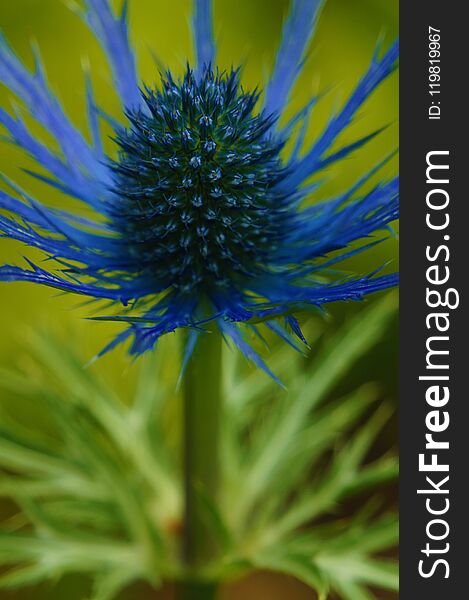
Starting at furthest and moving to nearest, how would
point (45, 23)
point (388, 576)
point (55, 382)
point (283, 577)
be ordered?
point (283, 577)
point (45, 23)
point (55, 382)
point (388, 576)

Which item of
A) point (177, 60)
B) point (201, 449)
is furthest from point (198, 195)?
point (177, 60)

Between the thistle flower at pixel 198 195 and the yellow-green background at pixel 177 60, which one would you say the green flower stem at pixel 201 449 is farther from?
the yellow-green background at pixel 177 60

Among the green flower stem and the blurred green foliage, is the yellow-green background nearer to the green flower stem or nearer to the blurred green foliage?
the blurred green foliage

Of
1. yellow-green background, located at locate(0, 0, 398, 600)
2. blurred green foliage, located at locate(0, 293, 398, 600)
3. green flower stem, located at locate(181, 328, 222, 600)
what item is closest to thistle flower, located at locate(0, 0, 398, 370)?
green flower stem, located at locate(181, 328, 222, 600)

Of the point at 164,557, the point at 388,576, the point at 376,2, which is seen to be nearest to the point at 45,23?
the point at 376,2

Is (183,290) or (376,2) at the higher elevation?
(376,2)

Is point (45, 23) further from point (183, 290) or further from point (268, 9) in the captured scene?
point (183, 290)
